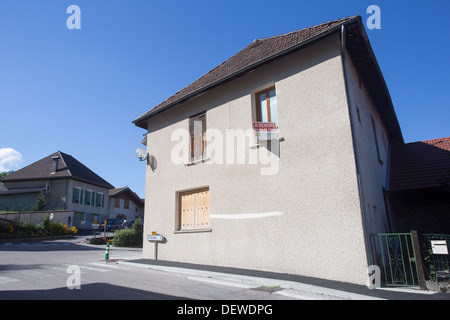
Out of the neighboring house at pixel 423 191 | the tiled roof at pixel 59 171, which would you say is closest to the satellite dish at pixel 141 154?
the neighboring house at pixel 423 191

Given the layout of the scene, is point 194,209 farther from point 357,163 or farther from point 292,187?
point 357,163

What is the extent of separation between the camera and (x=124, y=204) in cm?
4256

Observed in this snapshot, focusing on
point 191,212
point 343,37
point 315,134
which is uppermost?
point 343,37

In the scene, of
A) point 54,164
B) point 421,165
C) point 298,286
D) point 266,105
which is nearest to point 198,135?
point 266,105

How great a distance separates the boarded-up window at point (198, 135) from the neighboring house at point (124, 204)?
31.5 meters

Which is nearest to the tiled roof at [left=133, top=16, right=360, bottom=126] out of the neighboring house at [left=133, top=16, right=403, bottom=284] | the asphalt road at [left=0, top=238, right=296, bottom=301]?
the neighboring house at [left=133, top=16, right=403, bottom=284]

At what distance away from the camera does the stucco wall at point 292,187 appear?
691 centimetres

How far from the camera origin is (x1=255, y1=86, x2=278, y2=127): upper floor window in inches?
350

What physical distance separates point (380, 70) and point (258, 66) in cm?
392

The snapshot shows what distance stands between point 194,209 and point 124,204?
115 feet

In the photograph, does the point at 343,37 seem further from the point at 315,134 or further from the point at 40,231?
the point at 40,231

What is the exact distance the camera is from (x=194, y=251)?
9758 millimetres
